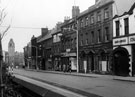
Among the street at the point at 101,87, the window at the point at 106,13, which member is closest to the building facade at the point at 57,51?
the window at the point at 106,13

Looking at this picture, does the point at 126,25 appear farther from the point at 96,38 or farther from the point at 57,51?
the point at 57,51

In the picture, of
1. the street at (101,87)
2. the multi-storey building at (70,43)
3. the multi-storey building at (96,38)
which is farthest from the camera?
the multi-storey building at (70,43)

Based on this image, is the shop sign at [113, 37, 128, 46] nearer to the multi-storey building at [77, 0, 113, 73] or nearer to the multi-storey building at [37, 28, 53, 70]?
the multi-storey building at [77, 0, 113, 73]

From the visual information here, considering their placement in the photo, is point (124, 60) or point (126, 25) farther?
point (126, 25)

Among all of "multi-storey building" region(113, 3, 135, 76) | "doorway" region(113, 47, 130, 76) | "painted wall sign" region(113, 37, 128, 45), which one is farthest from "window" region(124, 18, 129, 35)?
"doorway" region(113, 47, 130, 76)

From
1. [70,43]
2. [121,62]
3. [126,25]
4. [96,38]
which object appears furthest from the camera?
[70,43]

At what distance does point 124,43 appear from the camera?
132 feet

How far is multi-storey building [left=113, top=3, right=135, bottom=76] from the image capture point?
38.8 meters

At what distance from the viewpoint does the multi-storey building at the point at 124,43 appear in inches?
1528

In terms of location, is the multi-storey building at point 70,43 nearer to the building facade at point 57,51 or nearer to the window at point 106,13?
the building facade at point 57,51

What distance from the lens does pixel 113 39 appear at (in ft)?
141

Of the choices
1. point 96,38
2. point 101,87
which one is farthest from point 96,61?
point 101,87

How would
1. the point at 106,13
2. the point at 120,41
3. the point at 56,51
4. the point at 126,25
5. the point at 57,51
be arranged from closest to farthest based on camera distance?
the point at 126,25 < the point at 120,41 < the point at 106,13 < the point at 57,51 < the point at 56,51

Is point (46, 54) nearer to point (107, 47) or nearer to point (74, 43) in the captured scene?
point (74, 43)
